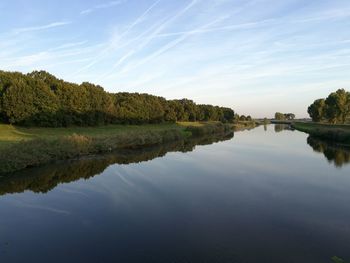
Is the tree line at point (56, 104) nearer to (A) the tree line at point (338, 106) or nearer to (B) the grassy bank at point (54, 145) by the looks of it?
(B) the grassy bank at point (54, 145)

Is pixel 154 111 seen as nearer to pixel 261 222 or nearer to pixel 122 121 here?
pixel 122 121

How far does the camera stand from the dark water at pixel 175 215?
10.4 metres

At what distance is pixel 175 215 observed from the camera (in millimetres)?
14125

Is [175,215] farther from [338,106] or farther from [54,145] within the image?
[338,106]

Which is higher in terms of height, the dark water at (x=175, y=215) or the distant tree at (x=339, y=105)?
the distant tree at (x=339, y=105)

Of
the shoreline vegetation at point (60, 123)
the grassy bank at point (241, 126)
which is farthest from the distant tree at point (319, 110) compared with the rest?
the shoreline vegetation at point (60, 123)

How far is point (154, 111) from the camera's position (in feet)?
288

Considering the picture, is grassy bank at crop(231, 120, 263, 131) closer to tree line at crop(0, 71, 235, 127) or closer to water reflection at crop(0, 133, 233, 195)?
tree line at crop(0, 71, 235, 127)

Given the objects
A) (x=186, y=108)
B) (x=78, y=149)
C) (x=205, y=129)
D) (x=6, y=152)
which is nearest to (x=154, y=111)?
(x=205, y=129)

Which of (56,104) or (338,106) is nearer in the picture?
(56,104)

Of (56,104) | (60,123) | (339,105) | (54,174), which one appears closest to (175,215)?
(54,174)

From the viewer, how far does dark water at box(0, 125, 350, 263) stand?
411 inches

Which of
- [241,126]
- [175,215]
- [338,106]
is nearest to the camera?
[175,215]

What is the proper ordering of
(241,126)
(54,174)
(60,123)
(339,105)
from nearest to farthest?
(54,174)
(60,123)
(339,105)
(241,126)
